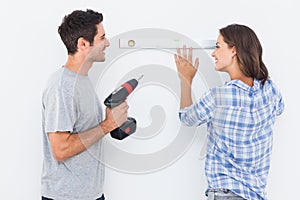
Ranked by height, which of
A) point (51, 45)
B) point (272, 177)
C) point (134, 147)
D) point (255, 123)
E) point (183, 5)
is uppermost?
point (183, 5)

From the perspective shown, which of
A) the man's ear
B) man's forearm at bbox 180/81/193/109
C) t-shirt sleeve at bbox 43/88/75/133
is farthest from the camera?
man's forearm at bbox 180/81/193/109

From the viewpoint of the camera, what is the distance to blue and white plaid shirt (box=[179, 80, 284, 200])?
1.56m

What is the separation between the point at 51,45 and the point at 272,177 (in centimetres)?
119

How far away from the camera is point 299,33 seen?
190 cm

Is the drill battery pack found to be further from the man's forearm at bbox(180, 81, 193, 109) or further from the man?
the man's forearm at bbox(180, 81, 193, 109)

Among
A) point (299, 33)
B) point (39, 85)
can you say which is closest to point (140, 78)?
point (39, 85)

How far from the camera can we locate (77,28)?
1.63 metres

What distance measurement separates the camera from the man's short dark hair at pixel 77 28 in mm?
1630

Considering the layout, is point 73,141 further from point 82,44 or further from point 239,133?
point 239,133

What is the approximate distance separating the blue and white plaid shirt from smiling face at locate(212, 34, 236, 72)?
0.29 ft

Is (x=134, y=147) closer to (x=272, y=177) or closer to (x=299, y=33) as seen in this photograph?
(x=272, y=177)

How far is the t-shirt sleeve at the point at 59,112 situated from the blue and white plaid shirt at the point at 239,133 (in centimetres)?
47

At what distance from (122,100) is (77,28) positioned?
0.33 meters

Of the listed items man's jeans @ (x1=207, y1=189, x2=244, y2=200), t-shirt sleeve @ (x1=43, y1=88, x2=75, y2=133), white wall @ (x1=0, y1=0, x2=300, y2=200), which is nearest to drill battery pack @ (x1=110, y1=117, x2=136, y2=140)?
t-shirt sleeve @ (x1=43, y1=88, x2=75, y2=133)
